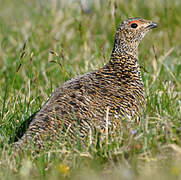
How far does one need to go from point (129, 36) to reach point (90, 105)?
1.26 metres

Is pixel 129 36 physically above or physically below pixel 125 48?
above

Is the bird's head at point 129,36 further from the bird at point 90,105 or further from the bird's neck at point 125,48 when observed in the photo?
the bird at point 90,105

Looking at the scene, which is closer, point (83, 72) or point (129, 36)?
point (129, 36)

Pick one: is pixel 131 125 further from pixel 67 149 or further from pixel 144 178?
pixel 144 178

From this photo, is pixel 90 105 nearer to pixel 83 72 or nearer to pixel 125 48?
pixel 125 48

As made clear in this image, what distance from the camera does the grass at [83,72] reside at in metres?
3.24

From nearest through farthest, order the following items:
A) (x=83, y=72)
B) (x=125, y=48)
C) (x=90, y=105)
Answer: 1. (x=90, y=105)
2. (x=125, y=48)
3. (x=83, y=72)

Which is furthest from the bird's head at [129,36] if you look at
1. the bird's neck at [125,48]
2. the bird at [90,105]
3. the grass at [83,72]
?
the grass at [83,72]

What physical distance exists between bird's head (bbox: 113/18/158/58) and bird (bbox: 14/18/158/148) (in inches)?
6.2

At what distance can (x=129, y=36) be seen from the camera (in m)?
4.80

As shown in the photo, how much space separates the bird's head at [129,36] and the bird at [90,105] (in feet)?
0.52

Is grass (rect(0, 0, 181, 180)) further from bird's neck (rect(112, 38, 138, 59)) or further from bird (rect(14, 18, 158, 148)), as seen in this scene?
bird's neck (rect(112, 38, 138, 59))

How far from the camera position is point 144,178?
2.74 meters

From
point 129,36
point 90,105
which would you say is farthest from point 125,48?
point 90,105
